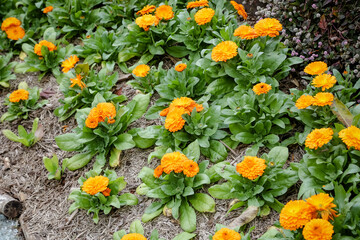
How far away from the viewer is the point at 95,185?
10.0ft

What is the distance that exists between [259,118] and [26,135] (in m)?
2.49

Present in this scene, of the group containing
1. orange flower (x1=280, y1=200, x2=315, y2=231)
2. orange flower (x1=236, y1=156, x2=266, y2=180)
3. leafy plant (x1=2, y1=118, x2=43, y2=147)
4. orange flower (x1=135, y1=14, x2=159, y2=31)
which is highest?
orange flower (x1=135, y1=14, x2=159, y2=31)

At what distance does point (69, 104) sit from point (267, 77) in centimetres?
213

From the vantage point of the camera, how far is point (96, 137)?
12.1 feet

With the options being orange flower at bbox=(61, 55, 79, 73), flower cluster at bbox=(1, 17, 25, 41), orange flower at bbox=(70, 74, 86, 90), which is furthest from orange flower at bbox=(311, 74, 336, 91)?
flower cluster at bbox=(1, 17, 25, 41)

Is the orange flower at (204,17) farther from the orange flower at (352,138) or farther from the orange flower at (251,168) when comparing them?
the orange flower at (352,138)

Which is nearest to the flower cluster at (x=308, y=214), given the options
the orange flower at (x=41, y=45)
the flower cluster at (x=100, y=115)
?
the flower cluster at (x=100, y=115)

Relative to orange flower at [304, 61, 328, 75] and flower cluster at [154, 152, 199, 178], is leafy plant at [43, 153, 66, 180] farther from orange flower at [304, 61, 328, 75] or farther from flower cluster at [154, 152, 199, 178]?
orange flower at [304, 61, 328, 75]

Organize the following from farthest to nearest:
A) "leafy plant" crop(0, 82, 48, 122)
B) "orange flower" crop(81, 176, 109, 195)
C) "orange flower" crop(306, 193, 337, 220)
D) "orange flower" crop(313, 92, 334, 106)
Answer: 1. "leafy plant" crop(0, 82, 48, 122)
2. "orange flower" crop(81, 176, 109, 195)
3. "orange flower" crop(313, 92, 334, 106)
4. "orange flower" crop(306, 193, 337, 220)

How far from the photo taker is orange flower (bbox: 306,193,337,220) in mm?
2211

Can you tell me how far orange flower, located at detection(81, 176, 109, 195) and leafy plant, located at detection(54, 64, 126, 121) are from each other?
1.25 meters

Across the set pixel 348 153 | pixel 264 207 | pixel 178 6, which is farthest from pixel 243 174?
pixel 178 6

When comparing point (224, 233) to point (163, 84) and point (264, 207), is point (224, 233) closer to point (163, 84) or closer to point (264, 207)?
point (264, 207)

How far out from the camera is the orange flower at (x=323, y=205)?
2.21 metres
